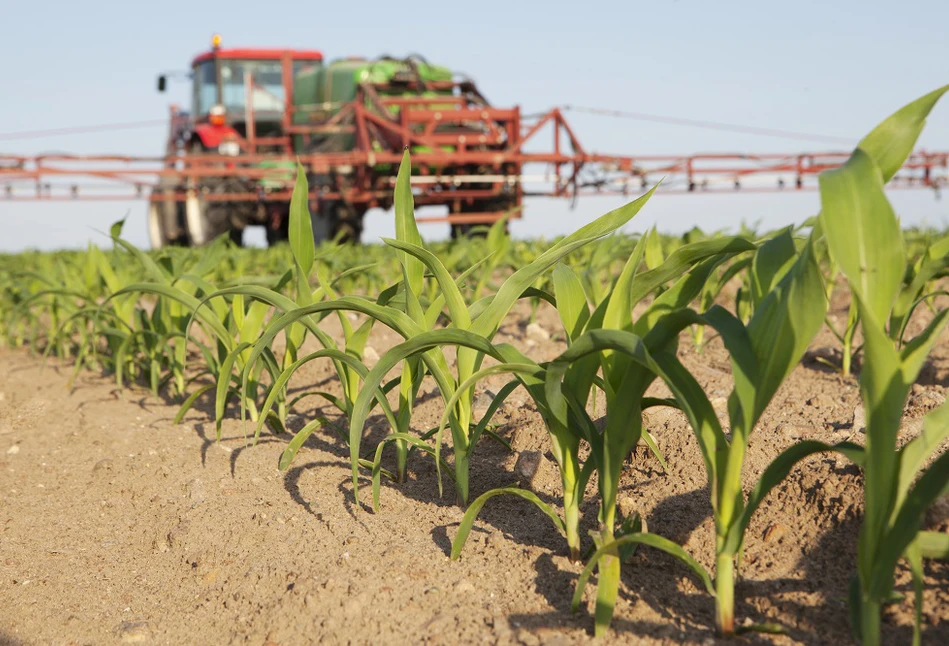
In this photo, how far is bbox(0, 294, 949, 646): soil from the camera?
51.3 inches

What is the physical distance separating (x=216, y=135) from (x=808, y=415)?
8.73 m

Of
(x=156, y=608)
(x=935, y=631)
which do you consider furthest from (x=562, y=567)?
(x=156, y=608)

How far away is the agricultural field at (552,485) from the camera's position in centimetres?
105

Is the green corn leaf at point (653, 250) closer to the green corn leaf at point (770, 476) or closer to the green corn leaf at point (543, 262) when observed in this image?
the green corn leaf at point (543, 262)

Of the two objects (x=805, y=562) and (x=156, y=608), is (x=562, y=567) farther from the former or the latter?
(x=156, y=608)

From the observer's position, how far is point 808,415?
2080 mm

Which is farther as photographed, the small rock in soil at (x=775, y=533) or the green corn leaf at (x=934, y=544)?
the small rock in soil at (x=775, y=533)

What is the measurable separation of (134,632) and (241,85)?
31.5ft

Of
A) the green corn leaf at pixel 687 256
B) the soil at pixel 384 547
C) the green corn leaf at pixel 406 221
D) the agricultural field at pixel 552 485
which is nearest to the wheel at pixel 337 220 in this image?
the agricultural field at pixel 552 485

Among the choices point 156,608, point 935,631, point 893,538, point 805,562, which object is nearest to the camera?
point 893,538

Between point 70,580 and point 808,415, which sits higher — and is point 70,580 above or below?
below

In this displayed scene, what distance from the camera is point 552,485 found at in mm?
1841

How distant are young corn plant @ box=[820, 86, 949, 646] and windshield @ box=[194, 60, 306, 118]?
386 inches

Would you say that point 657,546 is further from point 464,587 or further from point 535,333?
point 535,333
